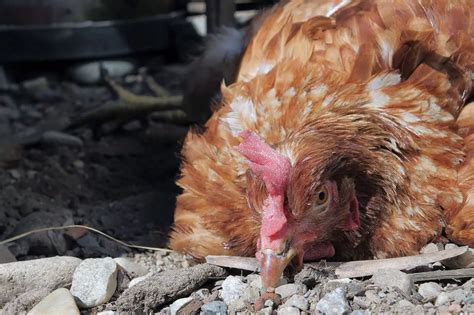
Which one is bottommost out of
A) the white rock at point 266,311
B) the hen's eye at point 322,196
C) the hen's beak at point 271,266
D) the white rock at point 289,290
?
the white rock at point 266,311

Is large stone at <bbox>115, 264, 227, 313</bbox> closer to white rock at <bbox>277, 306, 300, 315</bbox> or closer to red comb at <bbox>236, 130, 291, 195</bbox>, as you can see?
white rock at <bbox>277, 306, 300, 315</bbox>

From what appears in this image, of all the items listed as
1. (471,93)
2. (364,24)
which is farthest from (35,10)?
(471,93)

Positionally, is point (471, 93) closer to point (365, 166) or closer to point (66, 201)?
point (365, 166)

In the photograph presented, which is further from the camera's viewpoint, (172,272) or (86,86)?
(86,86)

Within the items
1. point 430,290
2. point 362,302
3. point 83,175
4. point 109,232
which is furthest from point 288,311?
point 83,175

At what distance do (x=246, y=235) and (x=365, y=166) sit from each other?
0.40m

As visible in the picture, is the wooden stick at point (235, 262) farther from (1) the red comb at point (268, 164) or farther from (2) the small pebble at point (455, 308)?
(2) the small pebble at point (455, 308)

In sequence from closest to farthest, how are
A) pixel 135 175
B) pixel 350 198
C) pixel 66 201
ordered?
pixel 350 198
pixel 66 201
pixel 135 175

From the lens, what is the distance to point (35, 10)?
4.78 metres

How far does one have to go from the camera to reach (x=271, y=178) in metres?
1.87

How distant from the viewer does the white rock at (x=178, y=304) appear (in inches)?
79.7

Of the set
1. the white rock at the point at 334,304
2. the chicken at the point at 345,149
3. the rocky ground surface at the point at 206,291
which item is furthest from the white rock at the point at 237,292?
the white rock at the point at 334,304

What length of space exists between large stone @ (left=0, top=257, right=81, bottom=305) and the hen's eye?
30.2 inches

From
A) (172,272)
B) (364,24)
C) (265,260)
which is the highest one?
(364,24)
